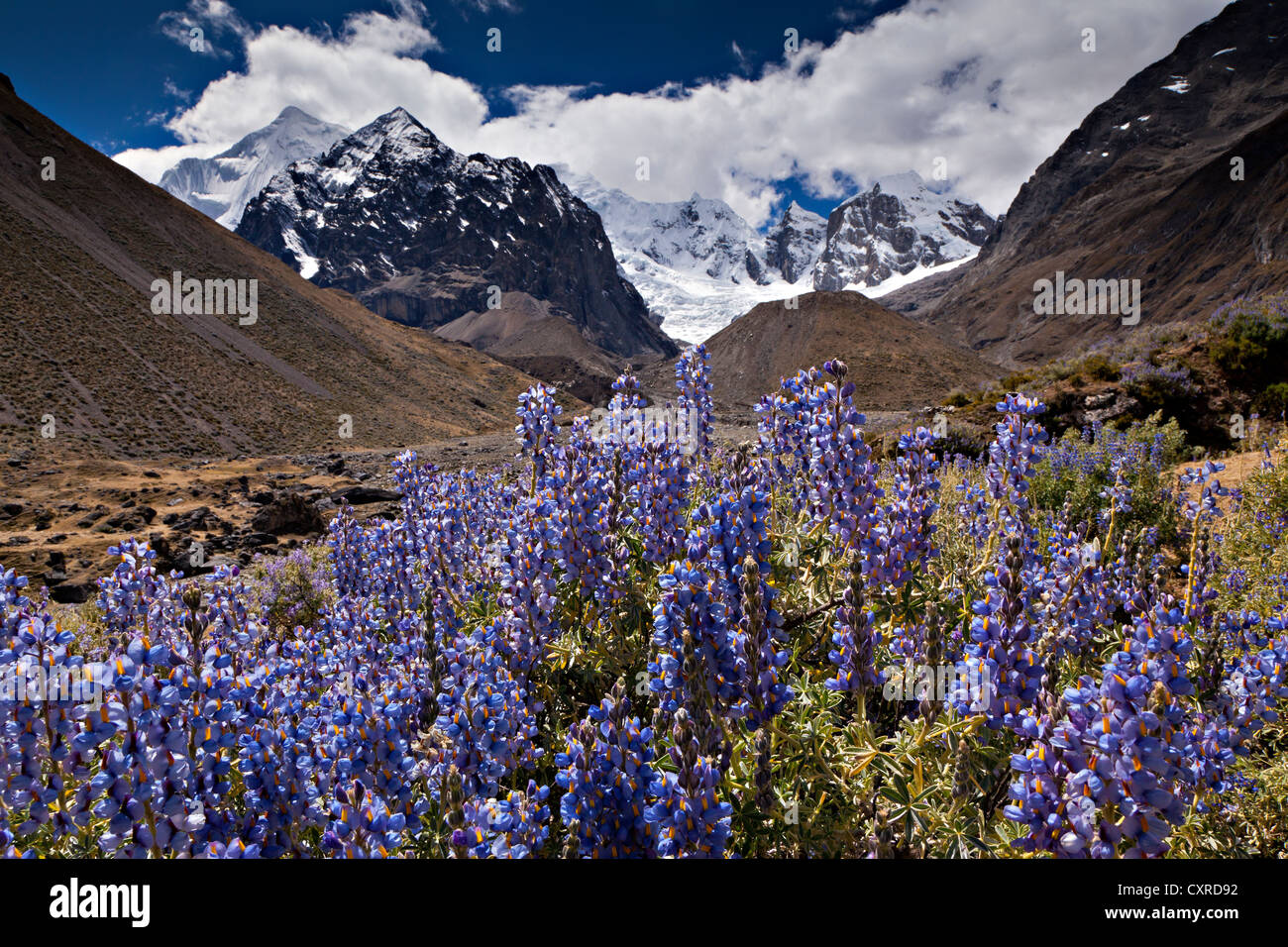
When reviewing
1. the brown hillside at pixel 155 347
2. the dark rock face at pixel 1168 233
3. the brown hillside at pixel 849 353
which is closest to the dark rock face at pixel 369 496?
the brown hillside at pixel 155 347

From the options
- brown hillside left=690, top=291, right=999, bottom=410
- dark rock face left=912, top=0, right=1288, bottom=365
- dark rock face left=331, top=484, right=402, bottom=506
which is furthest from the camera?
dark rock face left=912, top=0, right=1288, bottom=365

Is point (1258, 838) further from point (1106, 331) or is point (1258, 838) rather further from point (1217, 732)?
point (1106, 331)

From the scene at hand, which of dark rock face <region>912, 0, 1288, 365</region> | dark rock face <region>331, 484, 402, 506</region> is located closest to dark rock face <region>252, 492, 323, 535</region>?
dark rock face <region>331, 484, 402, 506</region>

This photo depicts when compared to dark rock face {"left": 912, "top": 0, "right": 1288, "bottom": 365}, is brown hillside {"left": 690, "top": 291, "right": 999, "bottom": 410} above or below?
below

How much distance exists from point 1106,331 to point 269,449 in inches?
5520

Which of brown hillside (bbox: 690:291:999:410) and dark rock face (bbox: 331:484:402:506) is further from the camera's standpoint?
brown hillside (bbox: 690:291:999:410)

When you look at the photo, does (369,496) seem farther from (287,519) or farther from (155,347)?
(155,347)

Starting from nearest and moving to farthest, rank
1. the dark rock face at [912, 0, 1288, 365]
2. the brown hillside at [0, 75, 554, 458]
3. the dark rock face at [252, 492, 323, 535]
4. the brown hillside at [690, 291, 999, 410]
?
the dark rock face at [252, 492, 323, 535] → the brown hillside at [0, 75, 554, 458] → the brown hillside at [690, 291, 999, 410] → the dark rock face at [912, 0, 1288, 365]

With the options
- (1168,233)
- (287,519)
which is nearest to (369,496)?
(287,519)

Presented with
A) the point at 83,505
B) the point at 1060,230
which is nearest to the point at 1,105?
the point at 83,505

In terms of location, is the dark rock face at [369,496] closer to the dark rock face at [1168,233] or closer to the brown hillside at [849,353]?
the brown hillside at [849,353]

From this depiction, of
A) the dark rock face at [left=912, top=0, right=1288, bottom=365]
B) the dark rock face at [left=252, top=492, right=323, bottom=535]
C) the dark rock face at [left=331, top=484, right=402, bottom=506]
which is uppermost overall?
the dark rock face at [left=912, top=0, right=1288, bottom=365]

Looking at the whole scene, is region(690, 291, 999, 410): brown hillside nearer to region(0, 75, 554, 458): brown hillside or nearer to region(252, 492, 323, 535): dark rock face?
region(0, 75, 554, 458): brown hillside
